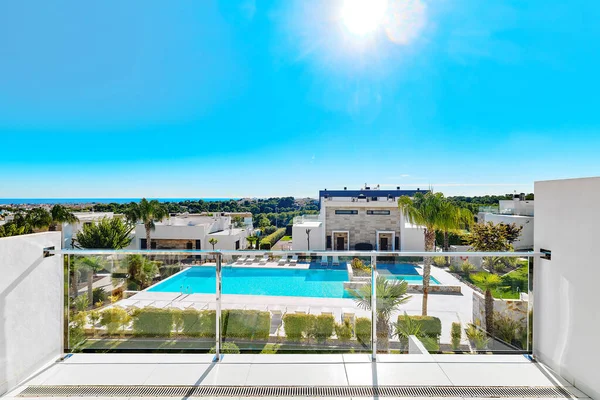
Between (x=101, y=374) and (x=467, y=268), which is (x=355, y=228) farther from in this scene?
(x=101, y=374)

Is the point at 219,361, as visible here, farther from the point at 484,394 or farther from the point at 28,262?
the point at 484,394

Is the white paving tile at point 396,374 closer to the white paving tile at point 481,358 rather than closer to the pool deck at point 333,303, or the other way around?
the white paving tile at point 481,358

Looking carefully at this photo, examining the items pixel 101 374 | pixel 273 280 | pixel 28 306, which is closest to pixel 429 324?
pixel 273 280

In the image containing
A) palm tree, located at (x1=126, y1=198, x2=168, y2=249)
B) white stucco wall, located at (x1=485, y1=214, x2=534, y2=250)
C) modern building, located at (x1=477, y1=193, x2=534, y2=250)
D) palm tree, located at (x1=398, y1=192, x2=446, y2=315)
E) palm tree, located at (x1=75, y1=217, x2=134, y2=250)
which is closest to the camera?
Result: palm tree, located at (x1=398, y1=192, x2=446, y2=315)

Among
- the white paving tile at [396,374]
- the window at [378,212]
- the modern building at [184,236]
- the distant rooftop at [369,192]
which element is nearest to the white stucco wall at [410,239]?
the window at [378,212]

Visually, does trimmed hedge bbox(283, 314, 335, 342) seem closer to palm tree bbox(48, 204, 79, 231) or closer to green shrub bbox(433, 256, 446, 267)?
green shrub bbox(433, 256, 446, 267)

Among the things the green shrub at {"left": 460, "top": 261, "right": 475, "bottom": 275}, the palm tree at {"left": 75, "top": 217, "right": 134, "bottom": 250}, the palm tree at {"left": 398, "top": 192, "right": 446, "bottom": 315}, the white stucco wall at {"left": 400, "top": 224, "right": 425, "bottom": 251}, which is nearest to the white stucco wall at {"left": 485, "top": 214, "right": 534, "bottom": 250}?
the white stucco wall at {"left": 400, "top": 224, "right": 425, "bottom": 251}
